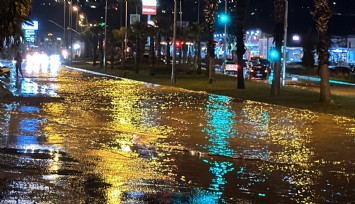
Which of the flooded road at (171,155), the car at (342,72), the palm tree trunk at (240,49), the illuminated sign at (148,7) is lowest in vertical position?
the flooded road at (171,155)

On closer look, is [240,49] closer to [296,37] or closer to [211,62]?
[211,62]

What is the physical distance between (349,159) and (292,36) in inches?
2999

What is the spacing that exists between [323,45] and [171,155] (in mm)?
15750

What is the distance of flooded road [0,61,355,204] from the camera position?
28.3 ft

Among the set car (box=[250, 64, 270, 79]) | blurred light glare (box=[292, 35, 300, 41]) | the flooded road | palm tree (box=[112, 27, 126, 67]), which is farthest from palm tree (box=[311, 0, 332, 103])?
blurred light glare (box=[292, 35, 300, 41])

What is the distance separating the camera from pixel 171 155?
39.3ft

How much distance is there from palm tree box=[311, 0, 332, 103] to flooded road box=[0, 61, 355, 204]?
453 cm

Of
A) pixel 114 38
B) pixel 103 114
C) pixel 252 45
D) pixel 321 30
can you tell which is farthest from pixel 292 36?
pixel 103 114

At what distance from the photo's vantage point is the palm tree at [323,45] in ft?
82.2

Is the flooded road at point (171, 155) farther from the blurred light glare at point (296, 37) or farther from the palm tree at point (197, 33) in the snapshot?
the blurred light glare at point (296, 37)

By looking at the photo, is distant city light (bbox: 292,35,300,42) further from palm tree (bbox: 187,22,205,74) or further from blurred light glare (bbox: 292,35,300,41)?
palm tree (bbox: 187,22,205,74)

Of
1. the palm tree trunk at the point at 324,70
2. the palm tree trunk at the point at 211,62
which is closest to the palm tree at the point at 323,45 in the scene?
the palm tree trunk at the point at 324,70

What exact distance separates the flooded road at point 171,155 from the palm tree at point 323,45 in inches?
Answer: 178

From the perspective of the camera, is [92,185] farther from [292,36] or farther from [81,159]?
[292,36]
